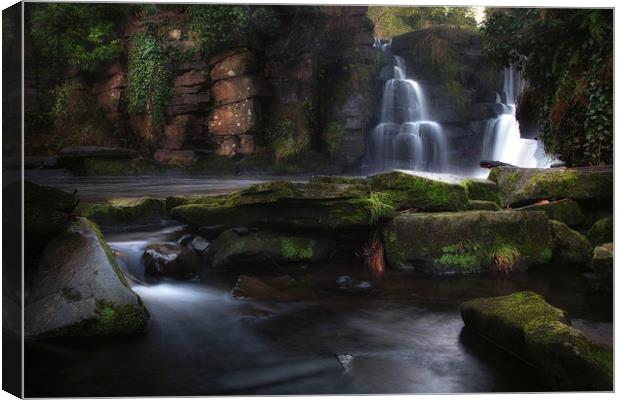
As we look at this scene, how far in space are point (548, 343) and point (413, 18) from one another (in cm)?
241

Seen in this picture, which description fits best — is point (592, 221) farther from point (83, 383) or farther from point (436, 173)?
point (83, 383)

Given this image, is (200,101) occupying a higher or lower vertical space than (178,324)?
higher

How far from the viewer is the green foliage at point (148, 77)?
371 cm

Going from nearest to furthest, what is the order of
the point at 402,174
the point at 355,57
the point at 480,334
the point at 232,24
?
1. the point at 480,334
2. the point at 232,24
3. the point at 355,57
4. the point at 402,174

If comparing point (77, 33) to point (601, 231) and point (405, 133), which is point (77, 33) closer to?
point (405, 133)

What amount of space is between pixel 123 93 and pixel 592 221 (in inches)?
171

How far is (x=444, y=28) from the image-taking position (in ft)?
12.8

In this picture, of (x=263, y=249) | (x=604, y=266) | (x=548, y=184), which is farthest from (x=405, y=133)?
(x=604, y=266)

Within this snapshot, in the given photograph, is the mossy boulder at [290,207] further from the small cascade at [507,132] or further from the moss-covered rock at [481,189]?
the small cascade at [507,132]

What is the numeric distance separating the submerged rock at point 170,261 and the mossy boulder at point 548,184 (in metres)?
2.75

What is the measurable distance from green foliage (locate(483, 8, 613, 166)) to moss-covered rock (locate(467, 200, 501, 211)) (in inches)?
32.4

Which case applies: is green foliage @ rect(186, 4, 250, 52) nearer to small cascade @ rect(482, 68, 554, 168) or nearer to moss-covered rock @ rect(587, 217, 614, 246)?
small cascade @ rect(482, 68, 554, 168)

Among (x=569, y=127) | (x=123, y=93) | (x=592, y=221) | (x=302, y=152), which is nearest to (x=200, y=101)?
(x=123, y=93)

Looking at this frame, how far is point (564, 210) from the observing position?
5.14m
